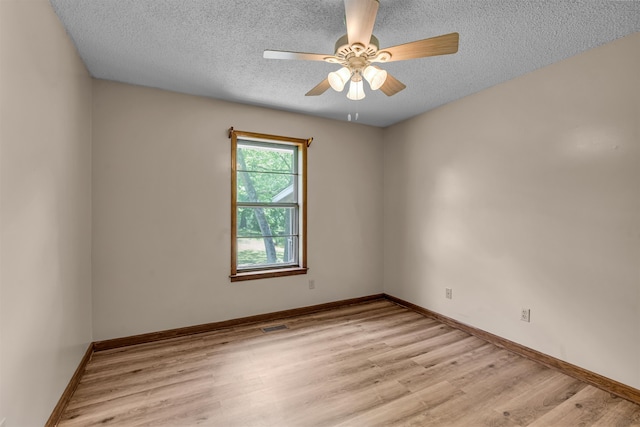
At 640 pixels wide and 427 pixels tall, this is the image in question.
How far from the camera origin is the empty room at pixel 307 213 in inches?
69.4

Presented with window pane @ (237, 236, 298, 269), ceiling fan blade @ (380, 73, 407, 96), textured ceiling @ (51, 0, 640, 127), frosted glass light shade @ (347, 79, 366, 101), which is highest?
textured ceiling @ (51, 0, 640, 127)

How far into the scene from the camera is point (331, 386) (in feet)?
7.16

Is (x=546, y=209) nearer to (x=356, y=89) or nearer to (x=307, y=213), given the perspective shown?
(x=356, y=89)

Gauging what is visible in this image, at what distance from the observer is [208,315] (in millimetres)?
3195

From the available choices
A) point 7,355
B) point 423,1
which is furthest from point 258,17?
point 7,355

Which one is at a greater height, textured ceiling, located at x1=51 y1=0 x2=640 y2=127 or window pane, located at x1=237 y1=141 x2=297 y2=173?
textured ceiling, located at x1=51 y1=0 x2=640 y2=127

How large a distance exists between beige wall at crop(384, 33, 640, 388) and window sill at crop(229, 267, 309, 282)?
157 centimetres

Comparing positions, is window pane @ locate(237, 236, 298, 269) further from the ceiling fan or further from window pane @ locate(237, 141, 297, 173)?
the ceiling fan

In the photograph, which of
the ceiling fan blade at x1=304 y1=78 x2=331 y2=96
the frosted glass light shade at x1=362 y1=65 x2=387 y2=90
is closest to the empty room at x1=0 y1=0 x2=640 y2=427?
the frosted glass light shade at x1=362 y1=65 x2=387 y2=90

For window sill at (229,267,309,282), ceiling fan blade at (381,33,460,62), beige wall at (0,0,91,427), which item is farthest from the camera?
window sill at (229,267,309,282)

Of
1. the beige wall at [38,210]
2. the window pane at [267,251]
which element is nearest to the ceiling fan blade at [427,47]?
the beige wall at [38,210]

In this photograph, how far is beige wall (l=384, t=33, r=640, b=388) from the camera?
2.11 m

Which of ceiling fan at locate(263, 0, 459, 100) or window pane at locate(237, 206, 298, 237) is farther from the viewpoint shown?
window pane at locate(237, 206, 298, 237)

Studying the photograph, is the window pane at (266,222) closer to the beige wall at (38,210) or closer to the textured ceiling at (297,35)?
the textured ceiling at (297,35)
